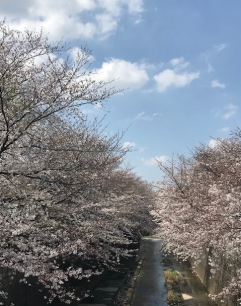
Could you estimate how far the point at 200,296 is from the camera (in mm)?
20938

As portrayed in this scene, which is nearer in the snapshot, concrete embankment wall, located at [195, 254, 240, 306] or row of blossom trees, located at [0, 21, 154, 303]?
row of blossom trees, located at [0, 21, 154, 303]

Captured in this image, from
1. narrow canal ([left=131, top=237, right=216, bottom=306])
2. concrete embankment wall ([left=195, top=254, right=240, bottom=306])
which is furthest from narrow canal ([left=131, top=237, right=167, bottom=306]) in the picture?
concrete embankment wall ([left=195, top=254, right=240, bottom=306])

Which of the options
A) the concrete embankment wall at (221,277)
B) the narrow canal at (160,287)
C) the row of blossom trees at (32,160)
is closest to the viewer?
the row of blossom trees at (32,160)

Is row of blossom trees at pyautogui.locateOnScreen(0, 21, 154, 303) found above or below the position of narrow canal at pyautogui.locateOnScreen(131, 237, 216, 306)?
above

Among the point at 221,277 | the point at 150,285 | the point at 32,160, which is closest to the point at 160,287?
the point at 150,285

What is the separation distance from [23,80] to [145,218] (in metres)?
28.8

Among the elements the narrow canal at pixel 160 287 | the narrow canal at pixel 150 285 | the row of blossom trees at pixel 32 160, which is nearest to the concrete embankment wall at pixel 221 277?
the narrow canal at pixel 160 287

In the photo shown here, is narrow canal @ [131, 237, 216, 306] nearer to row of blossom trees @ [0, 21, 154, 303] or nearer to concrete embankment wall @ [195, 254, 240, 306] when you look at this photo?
concrete embankment wall @ [195, 254, 240, 306]

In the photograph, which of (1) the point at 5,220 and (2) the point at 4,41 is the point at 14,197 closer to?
(1) the point at 5,220

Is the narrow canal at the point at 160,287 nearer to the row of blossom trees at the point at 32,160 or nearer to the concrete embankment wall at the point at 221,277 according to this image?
the concrete embankment wall at the point at 221,277

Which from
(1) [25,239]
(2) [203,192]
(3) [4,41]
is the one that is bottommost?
(1) [25,239]

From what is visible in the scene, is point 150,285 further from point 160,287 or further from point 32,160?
point 32,160

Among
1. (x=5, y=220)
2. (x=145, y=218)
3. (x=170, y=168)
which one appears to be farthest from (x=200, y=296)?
(x=5, y=220)

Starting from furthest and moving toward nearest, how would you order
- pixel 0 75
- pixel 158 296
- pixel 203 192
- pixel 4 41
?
pixel 158 296
pixel 203 192
pixel 4 41
pixel 0 75
